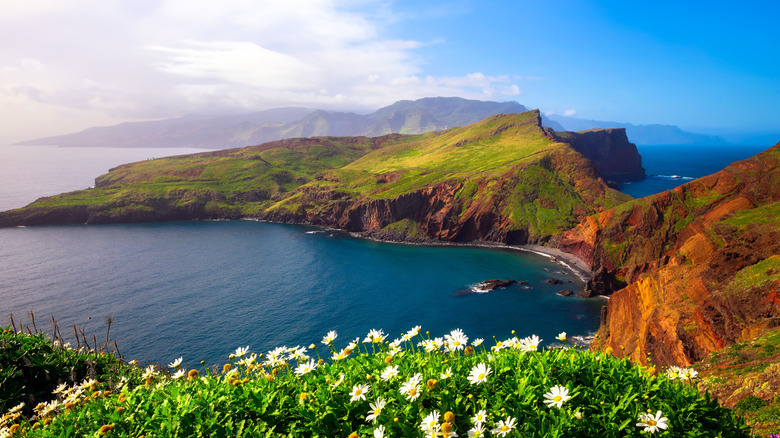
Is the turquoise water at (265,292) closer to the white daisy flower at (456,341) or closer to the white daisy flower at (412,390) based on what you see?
the white daisy flower at (456,341)

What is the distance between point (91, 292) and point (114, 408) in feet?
301

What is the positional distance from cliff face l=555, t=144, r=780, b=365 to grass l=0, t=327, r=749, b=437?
4594 millimetres

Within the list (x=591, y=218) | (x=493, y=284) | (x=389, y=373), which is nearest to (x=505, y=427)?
(x=389, y=373)

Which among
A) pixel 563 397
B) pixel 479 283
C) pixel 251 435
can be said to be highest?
pixel 563 397

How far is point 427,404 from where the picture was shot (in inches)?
251

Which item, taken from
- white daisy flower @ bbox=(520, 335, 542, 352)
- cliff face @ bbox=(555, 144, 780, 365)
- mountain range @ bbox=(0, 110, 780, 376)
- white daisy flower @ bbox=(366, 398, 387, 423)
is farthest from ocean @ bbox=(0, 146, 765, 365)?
white daisy flower @ bbox=(366, 398, 387, 423)

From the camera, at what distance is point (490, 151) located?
7554 inches

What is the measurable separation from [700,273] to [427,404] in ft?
139

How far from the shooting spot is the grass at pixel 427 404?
5.75m

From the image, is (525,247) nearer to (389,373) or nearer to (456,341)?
(456,341)

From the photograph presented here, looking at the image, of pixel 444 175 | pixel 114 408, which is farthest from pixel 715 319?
pixel 444 175

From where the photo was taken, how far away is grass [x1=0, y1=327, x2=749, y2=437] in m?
5.75

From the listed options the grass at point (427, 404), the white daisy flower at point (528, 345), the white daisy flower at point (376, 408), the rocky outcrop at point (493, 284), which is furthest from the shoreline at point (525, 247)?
the white daisy flower at point (376, 408)

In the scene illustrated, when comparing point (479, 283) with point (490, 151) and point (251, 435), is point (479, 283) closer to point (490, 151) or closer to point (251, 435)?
point (251, 435)
